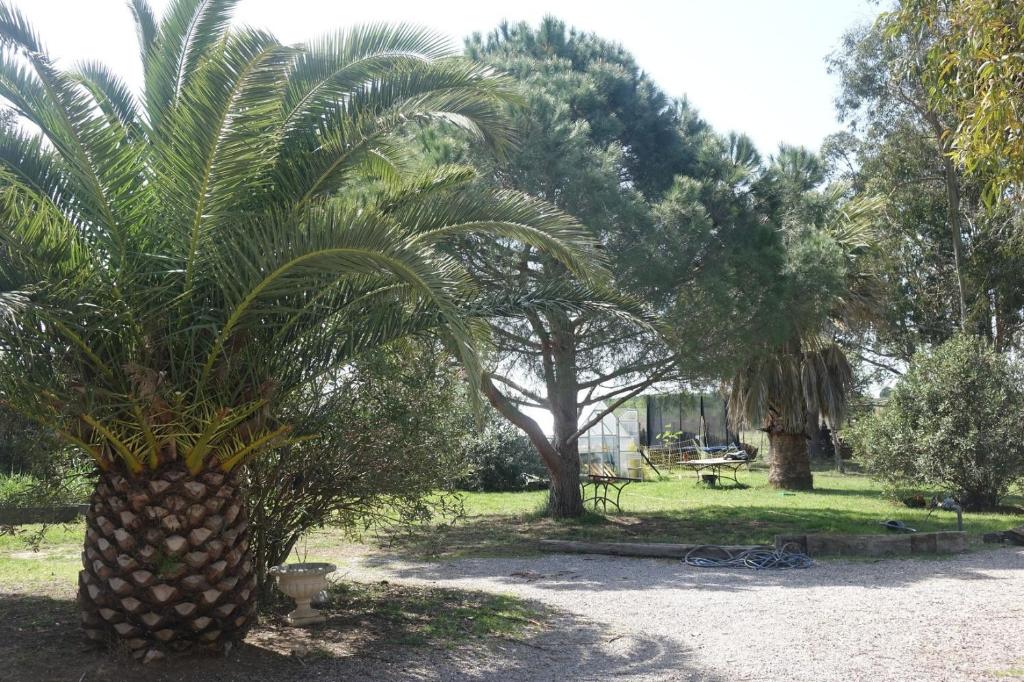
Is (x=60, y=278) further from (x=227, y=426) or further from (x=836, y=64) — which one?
(x=836, y=64)

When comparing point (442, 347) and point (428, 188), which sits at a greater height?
point (428, 188)

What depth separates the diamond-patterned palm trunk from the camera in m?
5.32

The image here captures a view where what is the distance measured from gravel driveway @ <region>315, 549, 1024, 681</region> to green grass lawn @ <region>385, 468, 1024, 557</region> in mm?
1695

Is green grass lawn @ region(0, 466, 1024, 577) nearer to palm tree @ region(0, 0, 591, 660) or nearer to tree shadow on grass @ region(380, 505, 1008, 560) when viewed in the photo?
tree shadow on grass @ region(380, 505, 1008, 560)

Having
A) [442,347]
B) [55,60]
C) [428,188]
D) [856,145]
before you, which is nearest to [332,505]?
[442,347]

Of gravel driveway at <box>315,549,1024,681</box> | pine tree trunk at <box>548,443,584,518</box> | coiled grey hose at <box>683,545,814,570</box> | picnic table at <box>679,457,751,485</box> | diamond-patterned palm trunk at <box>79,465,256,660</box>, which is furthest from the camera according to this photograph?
picnic table at <box>679,457,751,485</box>

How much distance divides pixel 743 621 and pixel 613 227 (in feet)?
20.0

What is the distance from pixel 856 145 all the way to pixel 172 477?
65.3 ft

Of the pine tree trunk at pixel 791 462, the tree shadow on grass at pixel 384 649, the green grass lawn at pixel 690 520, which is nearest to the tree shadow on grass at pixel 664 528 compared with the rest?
the green grass lawn at pixel 690 520

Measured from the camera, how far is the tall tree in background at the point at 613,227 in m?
11.8

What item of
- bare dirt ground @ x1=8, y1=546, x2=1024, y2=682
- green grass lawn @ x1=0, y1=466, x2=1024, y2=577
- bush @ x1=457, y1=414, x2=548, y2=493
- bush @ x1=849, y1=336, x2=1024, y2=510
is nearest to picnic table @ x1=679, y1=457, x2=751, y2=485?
green grass lawn @ x1=0, y1=466, x2=1024, y2=577

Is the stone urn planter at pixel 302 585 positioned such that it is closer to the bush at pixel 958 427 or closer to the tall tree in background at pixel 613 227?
the tall tree in background at pixel 613 227

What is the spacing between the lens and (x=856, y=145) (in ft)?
70.3

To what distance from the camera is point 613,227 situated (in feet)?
38.9
